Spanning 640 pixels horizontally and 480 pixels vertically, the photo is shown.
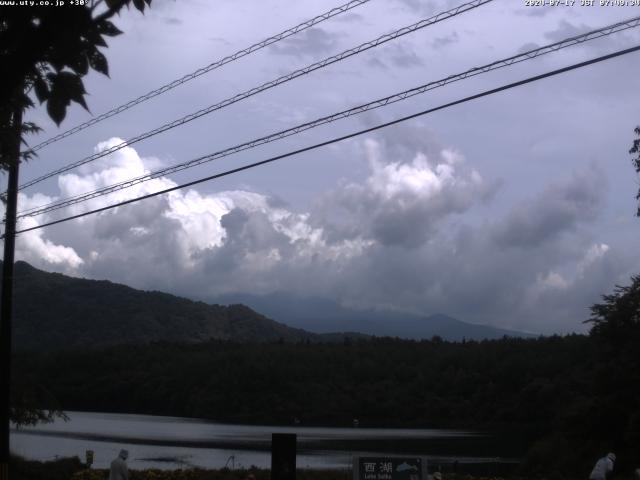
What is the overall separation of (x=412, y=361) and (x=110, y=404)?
1432 inches

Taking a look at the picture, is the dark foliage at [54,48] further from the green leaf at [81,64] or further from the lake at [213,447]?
the lake at [213,447]

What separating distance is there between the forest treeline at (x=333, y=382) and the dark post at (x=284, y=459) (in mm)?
66066

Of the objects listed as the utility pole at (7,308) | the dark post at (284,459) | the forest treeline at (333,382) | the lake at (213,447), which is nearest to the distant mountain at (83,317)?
the forest treeline at (333,382)

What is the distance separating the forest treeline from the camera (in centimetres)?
8988

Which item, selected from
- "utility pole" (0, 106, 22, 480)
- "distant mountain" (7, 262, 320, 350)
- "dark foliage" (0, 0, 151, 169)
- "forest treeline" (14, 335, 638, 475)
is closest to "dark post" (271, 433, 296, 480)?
"utility pole" (0, 106, 22, 480)

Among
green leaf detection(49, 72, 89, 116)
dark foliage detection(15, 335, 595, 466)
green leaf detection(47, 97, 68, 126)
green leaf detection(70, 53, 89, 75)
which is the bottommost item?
dark foliage detection(15, 335, 595, 466)

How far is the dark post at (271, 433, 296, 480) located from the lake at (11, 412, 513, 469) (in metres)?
19.9

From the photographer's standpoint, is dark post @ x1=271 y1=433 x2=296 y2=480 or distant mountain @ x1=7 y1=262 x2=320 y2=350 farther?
distant mountain @ x1=7 y1=262 x2=320 y2=350

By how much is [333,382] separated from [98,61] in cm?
10275

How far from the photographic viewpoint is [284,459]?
624 inches

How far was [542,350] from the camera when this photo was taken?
9512 cm

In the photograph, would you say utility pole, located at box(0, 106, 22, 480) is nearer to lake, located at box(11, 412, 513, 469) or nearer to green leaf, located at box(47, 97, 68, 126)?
lake, located at box(11, 412, 513, 469)

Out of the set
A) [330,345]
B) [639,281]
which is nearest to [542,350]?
[330,345]

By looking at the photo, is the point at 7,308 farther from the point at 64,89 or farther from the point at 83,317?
the point at 83,317
